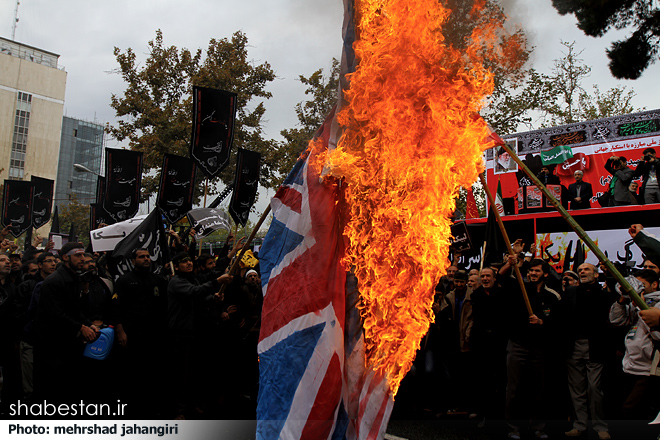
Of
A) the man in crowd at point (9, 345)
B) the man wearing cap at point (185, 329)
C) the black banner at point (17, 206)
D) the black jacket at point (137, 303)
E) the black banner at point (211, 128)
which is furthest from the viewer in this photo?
the black banner at point (17, 206)

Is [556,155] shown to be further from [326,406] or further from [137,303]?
[326,406]

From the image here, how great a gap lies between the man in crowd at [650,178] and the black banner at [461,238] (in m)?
3.58

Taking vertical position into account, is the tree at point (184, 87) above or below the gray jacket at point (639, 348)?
above

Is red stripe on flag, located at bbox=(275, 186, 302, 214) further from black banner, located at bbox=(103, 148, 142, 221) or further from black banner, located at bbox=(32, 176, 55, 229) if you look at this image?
black banner, located at bbox=(32, 176, 55, 229)

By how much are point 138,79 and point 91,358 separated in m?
18.9

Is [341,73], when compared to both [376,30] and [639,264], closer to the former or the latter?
[376,30]

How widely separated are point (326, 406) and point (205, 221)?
8.57m

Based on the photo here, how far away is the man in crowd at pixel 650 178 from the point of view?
884 cm

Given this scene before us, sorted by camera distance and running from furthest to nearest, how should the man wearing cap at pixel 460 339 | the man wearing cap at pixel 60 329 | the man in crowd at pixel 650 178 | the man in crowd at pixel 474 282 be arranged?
the man in crowd at pixel 650 178, the man in crowd at pixel 474 282, the man wearing cap at pixel 460 339, the man wearing cap at pixel 60 329

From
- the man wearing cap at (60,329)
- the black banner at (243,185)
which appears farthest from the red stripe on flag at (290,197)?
the black banner at (243,185)

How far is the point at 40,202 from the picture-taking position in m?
18.4

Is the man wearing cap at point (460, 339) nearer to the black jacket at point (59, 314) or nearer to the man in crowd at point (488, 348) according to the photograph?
the man in crowd at point (488, 348)

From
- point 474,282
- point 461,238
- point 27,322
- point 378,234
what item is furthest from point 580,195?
point 27,322

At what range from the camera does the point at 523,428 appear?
5914 mm
